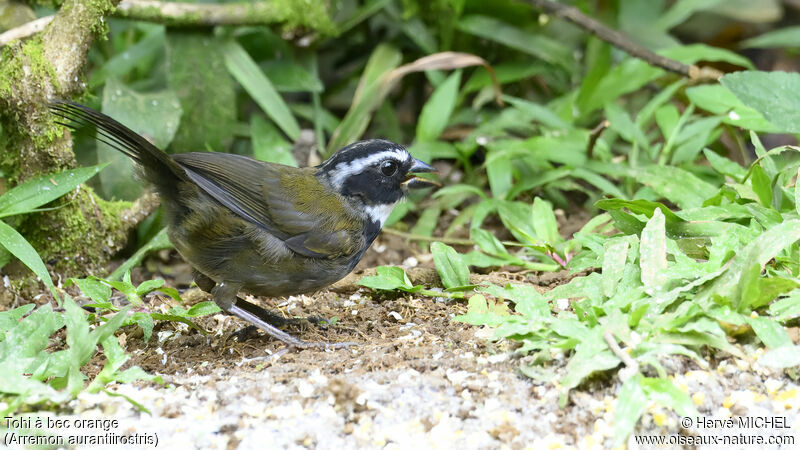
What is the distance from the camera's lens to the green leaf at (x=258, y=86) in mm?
5801

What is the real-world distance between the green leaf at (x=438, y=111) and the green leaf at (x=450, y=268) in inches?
66.5

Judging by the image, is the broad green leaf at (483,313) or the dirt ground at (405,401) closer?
the dirt ground at (405,401)

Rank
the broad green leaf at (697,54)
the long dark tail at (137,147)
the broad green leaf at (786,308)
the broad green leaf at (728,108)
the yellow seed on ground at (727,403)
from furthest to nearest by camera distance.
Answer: the broad green leaf at (697,54), the broad green leaf at (728,108), the long dark tail at (137,147), the broad green leaf at (786,308), the yellow seed on ground at (727,403)

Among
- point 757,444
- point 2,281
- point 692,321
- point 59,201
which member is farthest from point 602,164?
point 2,281

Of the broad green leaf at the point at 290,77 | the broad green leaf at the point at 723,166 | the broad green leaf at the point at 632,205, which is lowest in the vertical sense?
the broad green leaf at the point at 632,205

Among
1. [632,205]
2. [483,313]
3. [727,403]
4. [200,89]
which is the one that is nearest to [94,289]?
[483,313]

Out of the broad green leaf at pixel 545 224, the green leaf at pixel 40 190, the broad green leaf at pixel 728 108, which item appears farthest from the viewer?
the broad green leaf at pixel 728 108

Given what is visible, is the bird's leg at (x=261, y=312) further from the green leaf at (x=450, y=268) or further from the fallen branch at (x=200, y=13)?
the fallen branch at (x=200, y=13)

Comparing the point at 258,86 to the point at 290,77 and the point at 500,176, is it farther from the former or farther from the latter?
the point at 500,176

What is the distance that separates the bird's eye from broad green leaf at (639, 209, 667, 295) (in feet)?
4.76

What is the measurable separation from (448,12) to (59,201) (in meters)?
3.24

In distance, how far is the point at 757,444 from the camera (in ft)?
9.32

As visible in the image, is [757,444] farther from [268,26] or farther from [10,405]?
[268,26]

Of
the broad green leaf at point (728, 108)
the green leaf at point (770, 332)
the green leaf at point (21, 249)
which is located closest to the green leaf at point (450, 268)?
the green leaf at point (770, 332)
